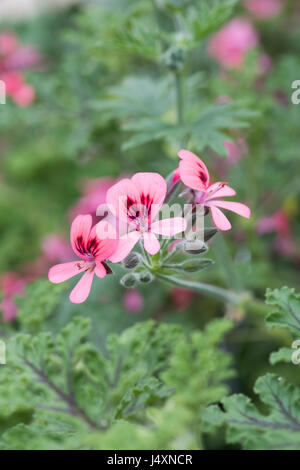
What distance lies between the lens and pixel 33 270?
235 centimetres

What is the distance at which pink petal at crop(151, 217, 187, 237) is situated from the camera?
98 cm

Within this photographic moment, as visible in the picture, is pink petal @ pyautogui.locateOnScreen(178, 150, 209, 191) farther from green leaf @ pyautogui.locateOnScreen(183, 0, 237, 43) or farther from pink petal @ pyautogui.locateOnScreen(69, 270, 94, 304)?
green leaf @ pyautogui.locateOnScreen(183, 0, 237, 43)

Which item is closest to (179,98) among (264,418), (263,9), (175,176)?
(175,176)

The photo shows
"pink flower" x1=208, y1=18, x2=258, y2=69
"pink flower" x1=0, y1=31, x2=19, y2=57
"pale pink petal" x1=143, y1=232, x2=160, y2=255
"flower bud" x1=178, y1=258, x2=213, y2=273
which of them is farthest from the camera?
"pink flower" x1=208, y1=18, x2=258, y2=69

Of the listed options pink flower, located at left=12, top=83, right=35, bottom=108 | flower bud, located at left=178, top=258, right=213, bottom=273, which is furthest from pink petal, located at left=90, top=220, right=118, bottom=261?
pink flower, located at left=12, top=83, right=35, bottom=108

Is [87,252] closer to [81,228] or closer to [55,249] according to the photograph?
[81,228]

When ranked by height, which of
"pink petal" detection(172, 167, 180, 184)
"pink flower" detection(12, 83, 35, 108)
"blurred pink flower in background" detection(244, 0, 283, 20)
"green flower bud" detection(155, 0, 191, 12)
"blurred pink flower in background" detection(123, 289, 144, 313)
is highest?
"blurred pink flower in background" detection(244, 0, 283, 20)

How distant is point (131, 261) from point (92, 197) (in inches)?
47.6

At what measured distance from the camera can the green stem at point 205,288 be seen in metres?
1.21

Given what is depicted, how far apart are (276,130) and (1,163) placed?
5.48 ft

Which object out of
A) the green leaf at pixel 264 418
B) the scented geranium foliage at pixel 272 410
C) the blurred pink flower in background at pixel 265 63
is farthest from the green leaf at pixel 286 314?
the blurred pink flower in background at pixel 265 63

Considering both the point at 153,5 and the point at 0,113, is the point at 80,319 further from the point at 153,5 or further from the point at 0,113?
the point at 153,5

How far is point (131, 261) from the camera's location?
1116 mm
